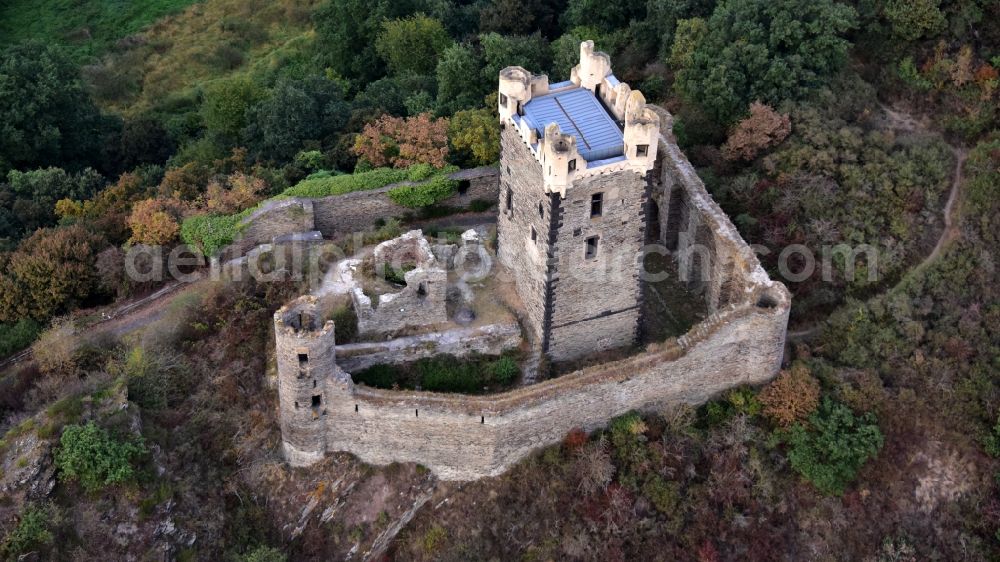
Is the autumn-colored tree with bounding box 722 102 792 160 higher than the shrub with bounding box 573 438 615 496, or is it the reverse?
the autumn-colored tree with bounding box 722 102 792 160

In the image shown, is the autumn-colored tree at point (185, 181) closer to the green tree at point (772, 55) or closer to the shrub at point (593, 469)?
the shrub at point (593, 469)

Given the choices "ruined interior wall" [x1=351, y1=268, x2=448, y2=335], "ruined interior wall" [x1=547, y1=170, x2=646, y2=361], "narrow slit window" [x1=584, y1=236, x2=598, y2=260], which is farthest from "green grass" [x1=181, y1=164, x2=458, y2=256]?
"narrow slit window" [x1=584, y1=236, x2=598, y2=260]

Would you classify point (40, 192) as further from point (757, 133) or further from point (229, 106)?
point (757, 133)

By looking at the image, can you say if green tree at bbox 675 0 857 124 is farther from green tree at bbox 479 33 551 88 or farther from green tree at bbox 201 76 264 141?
green tree at bbox 201 76 264 141

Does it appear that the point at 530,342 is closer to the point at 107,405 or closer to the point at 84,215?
the point at 107,405

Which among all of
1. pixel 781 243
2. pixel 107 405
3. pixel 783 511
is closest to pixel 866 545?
pixel 783 511

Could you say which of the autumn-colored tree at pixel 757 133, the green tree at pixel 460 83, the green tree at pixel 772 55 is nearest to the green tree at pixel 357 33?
the green tree at pixel 460 83

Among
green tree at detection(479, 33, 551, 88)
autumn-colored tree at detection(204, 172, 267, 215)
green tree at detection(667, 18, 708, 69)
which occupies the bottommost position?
autumn-colored tree at detection(204, 172, 267, 215)
